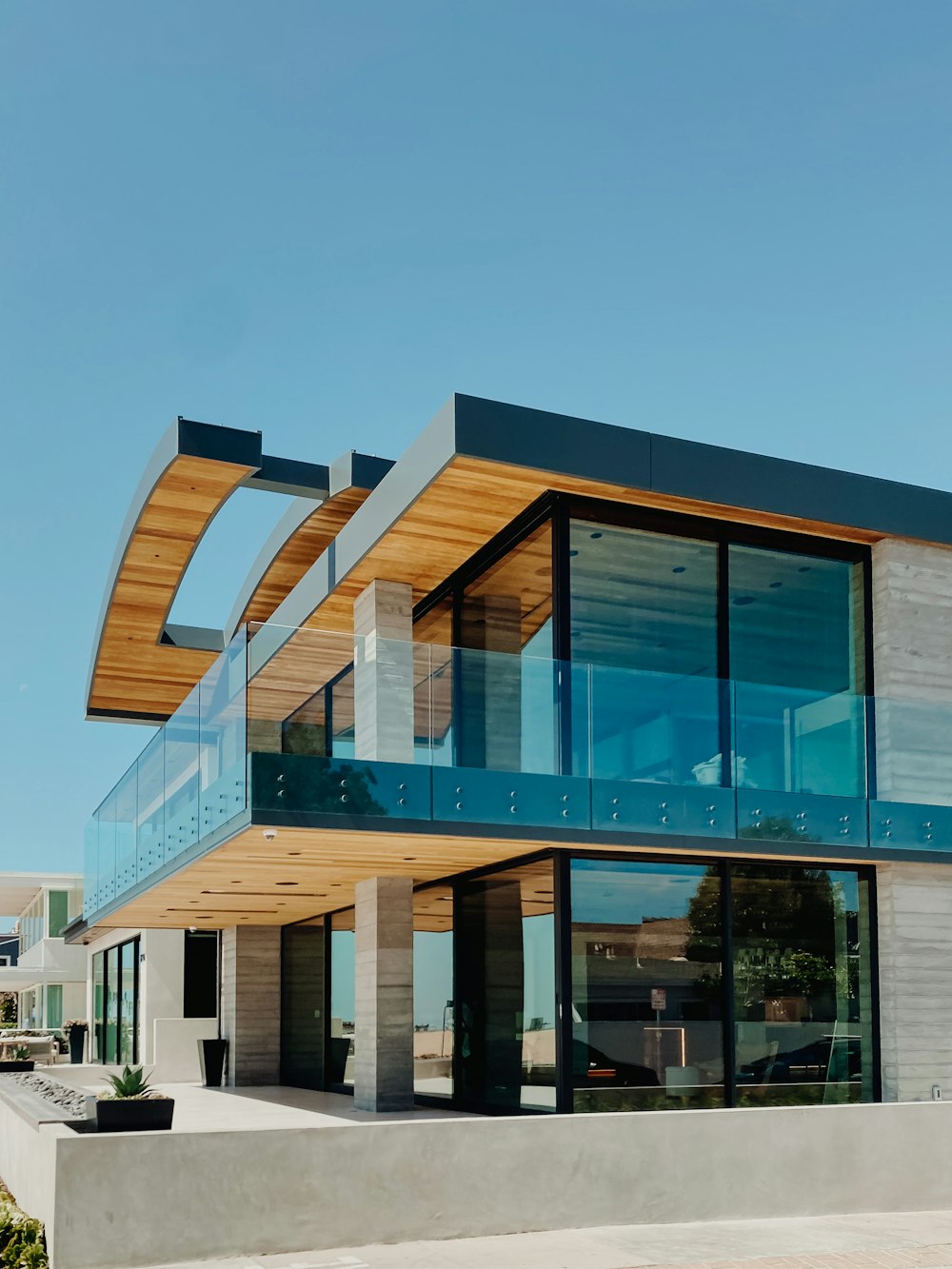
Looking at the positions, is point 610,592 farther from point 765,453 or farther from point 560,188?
point 560,188

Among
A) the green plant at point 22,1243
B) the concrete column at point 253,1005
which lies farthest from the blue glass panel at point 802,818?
the concrete column at point 253,1005

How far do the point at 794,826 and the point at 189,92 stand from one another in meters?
25.9

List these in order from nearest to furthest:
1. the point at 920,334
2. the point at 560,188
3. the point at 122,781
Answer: the point at 122,781 → the point at 560,188 → the point at 920,334

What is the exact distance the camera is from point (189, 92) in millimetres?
34094

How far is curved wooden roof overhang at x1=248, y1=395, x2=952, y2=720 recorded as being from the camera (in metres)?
13.7

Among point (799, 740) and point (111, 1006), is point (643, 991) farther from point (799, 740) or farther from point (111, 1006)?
point (111, 1006)

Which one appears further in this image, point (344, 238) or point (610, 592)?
point (344, 238)

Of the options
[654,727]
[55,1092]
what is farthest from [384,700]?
[55,1092]

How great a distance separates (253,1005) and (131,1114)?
11669mm

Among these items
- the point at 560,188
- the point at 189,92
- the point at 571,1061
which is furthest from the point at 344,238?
the point at 571,1061

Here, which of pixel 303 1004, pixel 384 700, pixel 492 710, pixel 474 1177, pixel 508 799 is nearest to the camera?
pixel 474 1177

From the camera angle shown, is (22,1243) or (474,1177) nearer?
(22,1243)

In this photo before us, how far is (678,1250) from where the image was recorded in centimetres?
1183

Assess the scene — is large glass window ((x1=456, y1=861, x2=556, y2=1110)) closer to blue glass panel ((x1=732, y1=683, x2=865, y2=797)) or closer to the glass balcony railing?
the glass balcony railing
